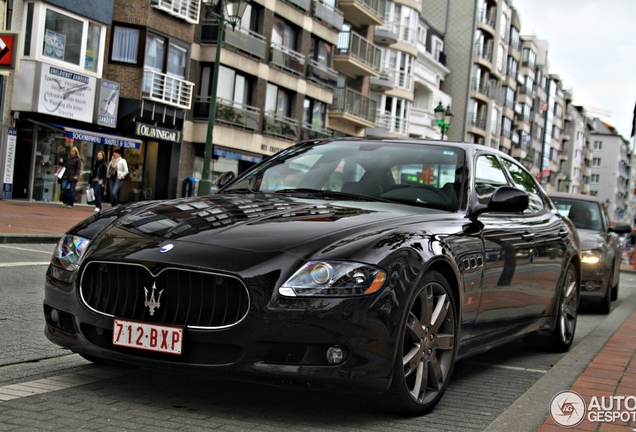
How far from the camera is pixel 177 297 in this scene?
13.4ft

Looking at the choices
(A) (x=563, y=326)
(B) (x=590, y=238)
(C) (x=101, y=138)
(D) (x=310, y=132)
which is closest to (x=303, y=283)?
(A) (x=563, y=326)

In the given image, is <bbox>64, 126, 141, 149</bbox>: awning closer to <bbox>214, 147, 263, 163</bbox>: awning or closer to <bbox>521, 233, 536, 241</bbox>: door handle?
<bbox>214, 147, 263, 163</bbox>: awning

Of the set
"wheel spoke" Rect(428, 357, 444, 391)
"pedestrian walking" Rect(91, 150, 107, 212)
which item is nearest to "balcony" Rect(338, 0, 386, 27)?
"pedestrian walking" Rect(91, 150, 107, 212)

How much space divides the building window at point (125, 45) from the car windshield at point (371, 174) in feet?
83.0

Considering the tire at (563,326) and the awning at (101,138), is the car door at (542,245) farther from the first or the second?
the awning at (101,138)

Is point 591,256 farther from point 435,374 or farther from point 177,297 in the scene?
point 177,297

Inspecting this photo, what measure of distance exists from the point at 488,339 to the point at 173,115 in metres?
28.7

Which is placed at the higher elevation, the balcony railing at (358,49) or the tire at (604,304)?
the balcony railing at (358,49)

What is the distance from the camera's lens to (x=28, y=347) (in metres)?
5.65

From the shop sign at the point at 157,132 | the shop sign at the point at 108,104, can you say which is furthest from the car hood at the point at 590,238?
the shop sign at the point at 157,132

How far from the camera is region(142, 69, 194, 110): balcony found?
101 feet

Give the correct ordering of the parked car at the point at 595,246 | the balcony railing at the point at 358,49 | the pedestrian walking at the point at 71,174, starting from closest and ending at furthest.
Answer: the parked car at the point at 595,246, the pedestrian walking at the point at 71,174, the balcony railing at the point at 358,49

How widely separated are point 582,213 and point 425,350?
903 centimetres

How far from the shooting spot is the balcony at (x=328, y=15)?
138 feet
